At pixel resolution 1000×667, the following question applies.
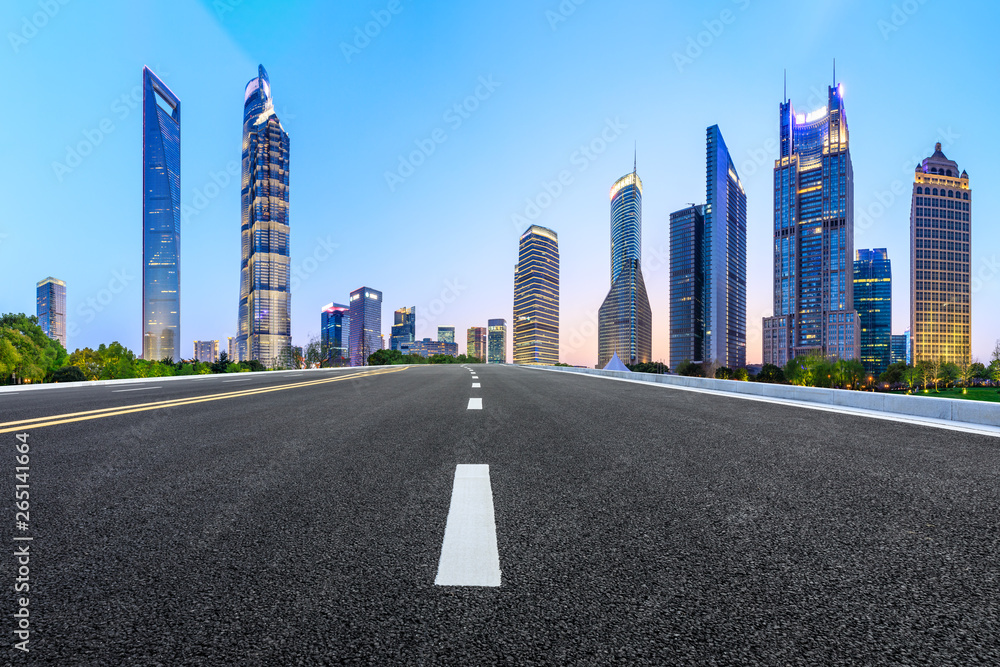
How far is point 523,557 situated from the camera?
7.40ft

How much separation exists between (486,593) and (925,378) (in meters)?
170

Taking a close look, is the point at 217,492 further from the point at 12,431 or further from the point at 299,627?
the point at 12,431

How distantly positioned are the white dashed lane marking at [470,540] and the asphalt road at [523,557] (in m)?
0.07

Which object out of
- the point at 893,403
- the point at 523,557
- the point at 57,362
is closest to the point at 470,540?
the point at 523,557

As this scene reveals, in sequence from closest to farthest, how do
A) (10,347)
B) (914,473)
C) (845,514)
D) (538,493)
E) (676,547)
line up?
(676,547)
(845,514)
(538,493)
(914,473)
(10,347)

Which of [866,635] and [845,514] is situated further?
[845,514]

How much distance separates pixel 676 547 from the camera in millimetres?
2381

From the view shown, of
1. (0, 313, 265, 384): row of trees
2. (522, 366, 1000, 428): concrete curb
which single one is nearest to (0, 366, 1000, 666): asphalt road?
(522, 366, 1000, 428): concrete curb

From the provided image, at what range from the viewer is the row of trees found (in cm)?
4462

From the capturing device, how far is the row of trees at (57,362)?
146ft

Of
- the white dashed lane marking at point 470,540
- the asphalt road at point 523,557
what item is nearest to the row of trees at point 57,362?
the asphalt road at point 523,557

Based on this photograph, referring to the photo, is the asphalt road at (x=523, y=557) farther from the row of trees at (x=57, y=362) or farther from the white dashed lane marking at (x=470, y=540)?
the row of trees at (x=57, y=362)

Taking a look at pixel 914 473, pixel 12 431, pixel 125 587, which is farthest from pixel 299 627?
pixel 12 431

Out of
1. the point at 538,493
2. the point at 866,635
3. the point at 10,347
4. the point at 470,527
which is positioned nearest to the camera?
the point at 866,635
